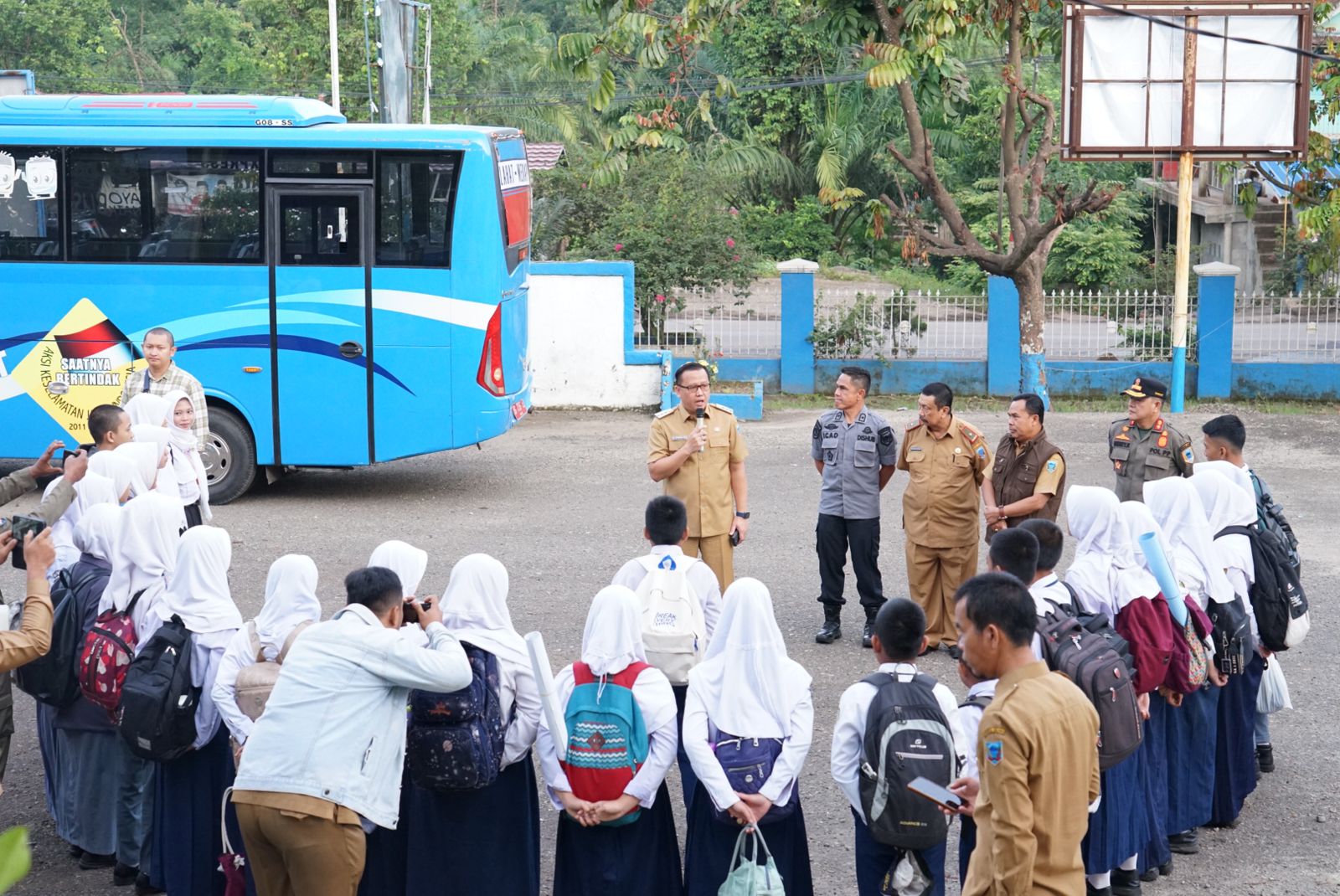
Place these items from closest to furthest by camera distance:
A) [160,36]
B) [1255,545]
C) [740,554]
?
[1255,545] → [740,554] → [160,36]

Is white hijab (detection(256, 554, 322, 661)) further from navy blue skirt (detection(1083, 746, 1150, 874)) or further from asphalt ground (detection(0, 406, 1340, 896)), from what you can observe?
navy blue skirt (detection(1083, 746, 1150, 874))

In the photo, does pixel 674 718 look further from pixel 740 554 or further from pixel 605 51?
pixel 605 51

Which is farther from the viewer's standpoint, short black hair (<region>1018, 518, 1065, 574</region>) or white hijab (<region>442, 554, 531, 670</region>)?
short black hair (<region>1018, 518, 1065, 574</region>)

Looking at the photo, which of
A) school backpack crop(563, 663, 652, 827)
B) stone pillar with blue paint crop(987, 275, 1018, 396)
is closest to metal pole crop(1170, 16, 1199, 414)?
stone pillar with blue paint crop(987, 275, 1018, 396)

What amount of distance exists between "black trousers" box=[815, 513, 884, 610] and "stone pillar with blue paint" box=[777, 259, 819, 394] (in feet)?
29.7

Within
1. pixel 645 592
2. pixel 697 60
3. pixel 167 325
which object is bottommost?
pixel 645 592

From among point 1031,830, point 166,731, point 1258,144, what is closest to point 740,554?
point 166,731

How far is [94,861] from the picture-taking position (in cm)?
522

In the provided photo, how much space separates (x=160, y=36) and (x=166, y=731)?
41.6 meters

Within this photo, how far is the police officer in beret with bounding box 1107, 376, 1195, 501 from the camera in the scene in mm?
7344

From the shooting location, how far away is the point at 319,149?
10898 mm

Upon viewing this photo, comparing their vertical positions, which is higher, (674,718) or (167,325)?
(167,325)

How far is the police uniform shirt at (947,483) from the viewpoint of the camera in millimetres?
7445

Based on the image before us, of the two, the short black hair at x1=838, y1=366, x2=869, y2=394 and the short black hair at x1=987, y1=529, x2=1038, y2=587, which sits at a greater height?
the short black hair at x1=838, y1=366, x2=869, y2=394
